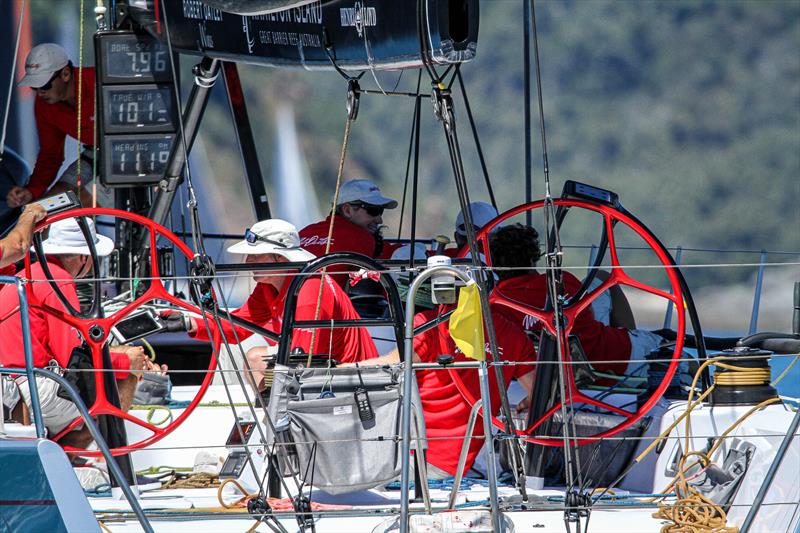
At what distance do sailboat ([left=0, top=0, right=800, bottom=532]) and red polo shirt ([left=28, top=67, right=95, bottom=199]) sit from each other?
0.87 metres

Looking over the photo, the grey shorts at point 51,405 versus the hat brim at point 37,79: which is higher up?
the hat brim at point 37,79

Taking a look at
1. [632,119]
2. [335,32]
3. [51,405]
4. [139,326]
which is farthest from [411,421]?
[632,119]

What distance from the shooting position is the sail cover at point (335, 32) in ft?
8.12

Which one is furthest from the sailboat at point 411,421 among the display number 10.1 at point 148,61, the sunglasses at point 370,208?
the sunglasses at point 370,208

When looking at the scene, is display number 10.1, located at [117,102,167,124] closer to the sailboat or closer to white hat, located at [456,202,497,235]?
the sailboat

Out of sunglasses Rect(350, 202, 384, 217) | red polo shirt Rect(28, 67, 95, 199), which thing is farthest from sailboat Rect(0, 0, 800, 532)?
red polo shirt Rect(28, 67, 95, 199)

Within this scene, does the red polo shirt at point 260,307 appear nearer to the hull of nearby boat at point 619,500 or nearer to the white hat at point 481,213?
the hull of nearby boat at point 619,500

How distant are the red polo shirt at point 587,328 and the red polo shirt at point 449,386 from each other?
0.12 metres

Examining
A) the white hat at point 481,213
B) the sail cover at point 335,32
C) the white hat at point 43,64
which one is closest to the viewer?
the sail cover at point 335,32

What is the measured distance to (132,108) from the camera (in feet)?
11.8

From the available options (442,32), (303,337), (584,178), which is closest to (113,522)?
(303,337)

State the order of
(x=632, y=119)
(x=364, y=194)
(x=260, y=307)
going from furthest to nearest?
(x=632, y=119) → (x=364, y=194) → (x=260, y=307)

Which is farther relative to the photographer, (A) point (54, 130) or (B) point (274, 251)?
(A) point (54, 130)

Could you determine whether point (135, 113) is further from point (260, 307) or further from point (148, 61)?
point (260, 307)
